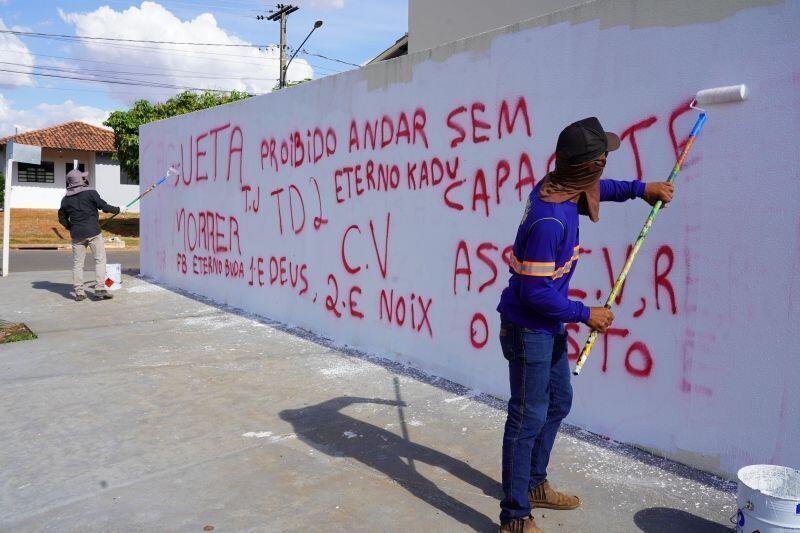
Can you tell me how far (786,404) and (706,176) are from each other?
3.89ft

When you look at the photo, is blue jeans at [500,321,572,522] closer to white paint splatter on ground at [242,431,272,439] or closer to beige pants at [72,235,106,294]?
white paint splatter on ground at [242,431,272,439]

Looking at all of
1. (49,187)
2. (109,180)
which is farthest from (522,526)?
(109,180)

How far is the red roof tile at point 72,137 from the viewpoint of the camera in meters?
32.2

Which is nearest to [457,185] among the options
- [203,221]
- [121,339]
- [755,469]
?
[755,469]

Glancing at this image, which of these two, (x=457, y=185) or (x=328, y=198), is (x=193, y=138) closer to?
(x=328, y=198)

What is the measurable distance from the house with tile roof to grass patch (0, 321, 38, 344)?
2806cm

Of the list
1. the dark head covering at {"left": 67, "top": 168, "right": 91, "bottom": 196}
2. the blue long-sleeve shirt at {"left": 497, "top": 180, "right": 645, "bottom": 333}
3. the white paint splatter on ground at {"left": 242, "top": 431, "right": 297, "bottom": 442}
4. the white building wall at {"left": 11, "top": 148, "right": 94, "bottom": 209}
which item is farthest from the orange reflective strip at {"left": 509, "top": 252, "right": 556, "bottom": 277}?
the white building wall at {"left": 11, "top": 148, "right": 94, "bottom": 209}

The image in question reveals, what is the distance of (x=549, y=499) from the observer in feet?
10.3

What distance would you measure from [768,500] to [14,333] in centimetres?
689

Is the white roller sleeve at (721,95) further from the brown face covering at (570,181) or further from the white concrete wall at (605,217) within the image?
the brown face covering at (570,181)

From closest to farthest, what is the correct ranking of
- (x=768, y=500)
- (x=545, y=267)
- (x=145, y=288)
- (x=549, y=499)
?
(x=768, y=500) < (x=545, y=267) < (x=549, y=499) < (x=145, y=288)

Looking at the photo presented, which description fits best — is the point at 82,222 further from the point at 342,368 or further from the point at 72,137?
the point at 72,137

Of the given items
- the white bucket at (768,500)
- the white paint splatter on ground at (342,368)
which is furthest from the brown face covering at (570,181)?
the white paint splatter on ground at (342,368)

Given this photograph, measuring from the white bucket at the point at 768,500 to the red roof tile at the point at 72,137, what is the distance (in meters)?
34.4
